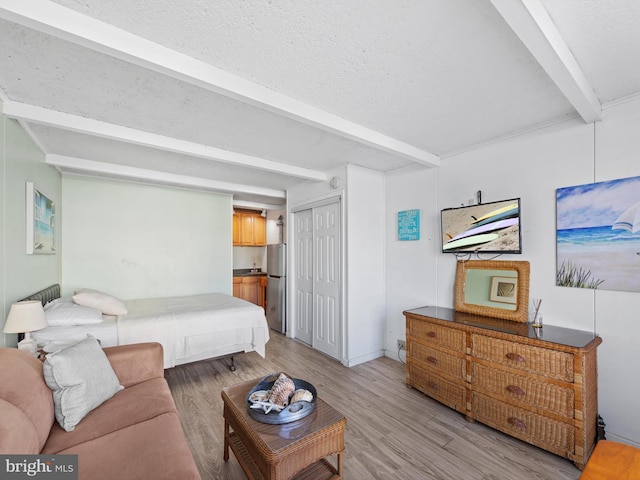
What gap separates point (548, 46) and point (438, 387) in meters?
2.54

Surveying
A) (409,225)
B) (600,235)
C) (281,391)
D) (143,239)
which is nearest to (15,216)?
(143,239)

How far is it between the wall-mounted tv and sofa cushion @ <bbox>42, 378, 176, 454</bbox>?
9.08 feet

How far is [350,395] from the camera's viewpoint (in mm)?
2719

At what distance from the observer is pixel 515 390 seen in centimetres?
204

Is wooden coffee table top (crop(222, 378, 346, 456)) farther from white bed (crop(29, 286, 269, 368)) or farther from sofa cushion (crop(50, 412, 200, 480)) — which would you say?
white bed (crop(29, 286, 269, 368))

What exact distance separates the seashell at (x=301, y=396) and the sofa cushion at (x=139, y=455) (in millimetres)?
568

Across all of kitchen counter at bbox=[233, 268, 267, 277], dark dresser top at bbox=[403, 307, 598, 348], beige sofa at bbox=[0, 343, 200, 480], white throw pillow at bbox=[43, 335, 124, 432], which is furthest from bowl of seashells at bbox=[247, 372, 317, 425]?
kitchen counter at bbox=[233, 268, 267, 277]

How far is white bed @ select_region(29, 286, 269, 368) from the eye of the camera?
252 cm

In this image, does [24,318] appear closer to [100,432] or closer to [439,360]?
[100,432]

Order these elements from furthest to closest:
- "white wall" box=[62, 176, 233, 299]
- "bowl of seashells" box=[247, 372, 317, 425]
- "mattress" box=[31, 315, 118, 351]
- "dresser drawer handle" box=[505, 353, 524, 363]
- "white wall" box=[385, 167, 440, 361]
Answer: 1. "white wall" box=[62, 176, 233, 299]
2. "white wall" box=[385, 167, 440, 361]
3. "mattress" box=[31, 315, 118, 351]
4. "dresser drawer handle" box=[505, 353, 524, 363]
5. "bowl of seashells" box=[247, 372, 317, 425]

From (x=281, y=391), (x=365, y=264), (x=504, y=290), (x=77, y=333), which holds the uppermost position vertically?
(x=365, y=264)

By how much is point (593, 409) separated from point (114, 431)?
3.00m

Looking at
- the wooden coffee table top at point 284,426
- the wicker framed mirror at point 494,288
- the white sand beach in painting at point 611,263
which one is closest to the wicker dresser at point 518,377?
the wicker framed mirror at point 494,288

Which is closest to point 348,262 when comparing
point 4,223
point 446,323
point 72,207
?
point 446,323
